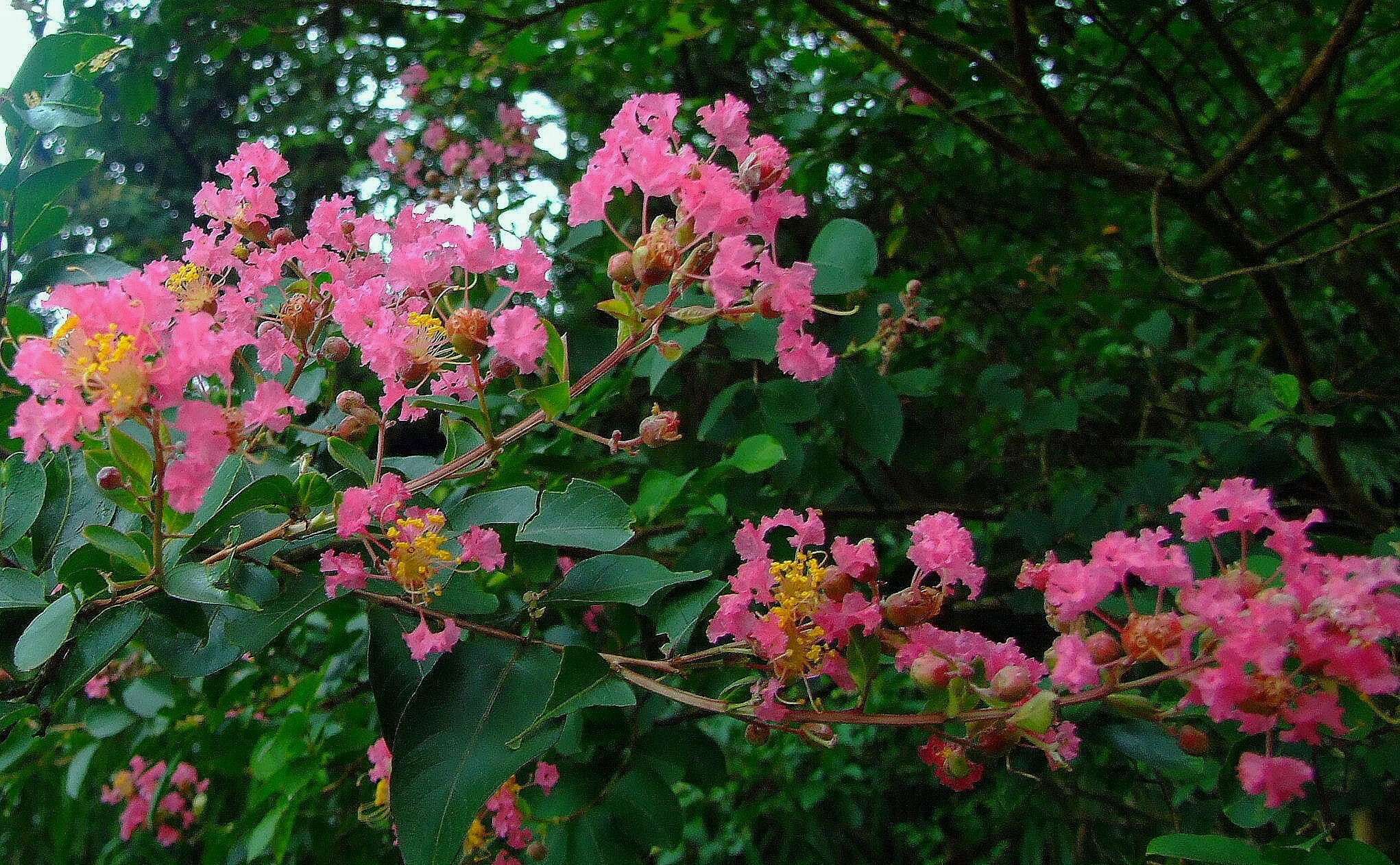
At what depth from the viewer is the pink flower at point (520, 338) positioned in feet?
2.43

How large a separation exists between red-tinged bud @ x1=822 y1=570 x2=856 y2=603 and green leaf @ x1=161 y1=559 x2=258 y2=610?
43cm

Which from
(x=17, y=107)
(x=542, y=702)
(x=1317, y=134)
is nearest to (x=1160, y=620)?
(x=542, y=702)

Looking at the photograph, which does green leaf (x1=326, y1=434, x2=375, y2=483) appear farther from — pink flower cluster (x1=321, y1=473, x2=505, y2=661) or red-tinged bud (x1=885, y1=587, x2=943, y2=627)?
red-tinged bud (x1=885, y1=587, x2=943, y2=627)

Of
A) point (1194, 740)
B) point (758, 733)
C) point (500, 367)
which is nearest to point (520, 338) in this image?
point (500, 367)

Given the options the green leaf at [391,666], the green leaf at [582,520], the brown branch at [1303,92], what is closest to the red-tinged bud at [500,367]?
the green leaf at [582,520]

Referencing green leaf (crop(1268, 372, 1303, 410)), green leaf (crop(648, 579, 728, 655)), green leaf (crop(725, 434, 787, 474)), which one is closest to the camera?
green leaf (crop(648, 579, 728, 655))

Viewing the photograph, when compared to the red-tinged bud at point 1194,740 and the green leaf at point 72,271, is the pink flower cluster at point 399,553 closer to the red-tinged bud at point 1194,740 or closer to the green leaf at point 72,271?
the green leaf at point 72,271

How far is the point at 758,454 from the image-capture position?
1.13 m

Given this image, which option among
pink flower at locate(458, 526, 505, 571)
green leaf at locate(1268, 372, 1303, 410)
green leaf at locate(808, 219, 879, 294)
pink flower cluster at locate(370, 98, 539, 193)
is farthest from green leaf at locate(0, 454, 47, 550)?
green leaf at locate(1268, 372, 1303, 410)

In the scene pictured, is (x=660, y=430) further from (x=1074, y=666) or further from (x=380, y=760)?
(x=380, y=760)

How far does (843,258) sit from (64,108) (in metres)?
0.86

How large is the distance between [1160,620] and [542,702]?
0.46 meters

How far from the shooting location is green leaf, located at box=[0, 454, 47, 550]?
767mm

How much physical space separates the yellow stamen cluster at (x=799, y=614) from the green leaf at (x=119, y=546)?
47 centimetres
